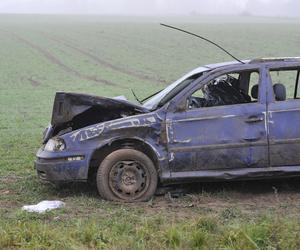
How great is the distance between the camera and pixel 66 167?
22.9 feet

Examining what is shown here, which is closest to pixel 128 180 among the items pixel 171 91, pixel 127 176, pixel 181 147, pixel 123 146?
pixel 127 176

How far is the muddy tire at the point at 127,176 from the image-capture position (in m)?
6.95

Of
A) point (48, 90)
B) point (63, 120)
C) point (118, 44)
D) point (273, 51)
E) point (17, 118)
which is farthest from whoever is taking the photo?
point (118, 44)

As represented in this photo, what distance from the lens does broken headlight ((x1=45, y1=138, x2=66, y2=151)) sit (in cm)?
701

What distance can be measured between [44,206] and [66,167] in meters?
0.59

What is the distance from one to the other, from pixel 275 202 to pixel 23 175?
3687 millimetres

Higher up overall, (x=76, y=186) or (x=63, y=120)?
(x=63, y=120)

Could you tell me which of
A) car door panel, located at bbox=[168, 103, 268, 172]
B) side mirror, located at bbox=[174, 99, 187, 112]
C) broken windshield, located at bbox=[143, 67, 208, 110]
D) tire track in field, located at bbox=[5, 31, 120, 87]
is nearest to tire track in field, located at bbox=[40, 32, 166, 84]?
tire track in field, located at bbox=[5, 31, 120, 87]

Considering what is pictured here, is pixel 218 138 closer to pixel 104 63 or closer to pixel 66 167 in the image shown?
pixel 66 167

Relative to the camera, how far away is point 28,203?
692cm

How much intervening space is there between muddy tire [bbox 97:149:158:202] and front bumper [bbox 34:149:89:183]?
0.20 m

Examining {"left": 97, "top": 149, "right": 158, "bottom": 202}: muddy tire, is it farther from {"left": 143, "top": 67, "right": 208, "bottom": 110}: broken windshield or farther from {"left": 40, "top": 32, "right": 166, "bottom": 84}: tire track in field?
{"left": 40, "top": 32, "right": 166, "bottom": 84}: tire track in field

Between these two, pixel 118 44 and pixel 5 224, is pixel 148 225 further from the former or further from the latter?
pixel 118 44

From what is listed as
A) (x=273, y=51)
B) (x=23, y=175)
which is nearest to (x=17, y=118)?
(x=23, y=175)
